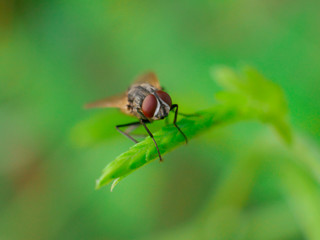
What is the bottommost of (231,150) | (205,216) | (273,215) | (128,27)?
(205,216)

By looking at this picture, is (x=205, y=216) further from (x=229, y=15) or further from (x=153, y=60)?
(x=229, y=15)

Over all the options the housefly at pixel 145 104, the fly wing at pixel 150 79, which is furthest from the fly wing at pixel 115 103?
the fly wing at pixel 150 79

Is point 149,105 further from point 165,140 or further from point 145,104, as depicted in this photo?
point 165,140

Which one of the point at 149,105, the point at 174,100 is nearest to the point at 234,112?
the point at 149,105

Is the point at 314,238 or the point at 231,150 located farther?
the point at 231,150

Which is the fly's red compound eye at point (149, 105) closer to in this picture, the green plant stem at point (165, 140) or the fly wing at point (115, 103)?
the green plant stem at point (165, 140)

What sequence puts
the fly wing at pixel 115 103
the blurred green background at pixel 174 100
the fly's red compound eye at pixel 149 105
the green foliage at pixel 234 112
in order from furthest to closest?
1. the blurred green background at pixel 174 100
2. the fly wing at pixel 115 103
3. the fly's red compound eye at pixel 149 105
4. the green foliage at pixel 234 112


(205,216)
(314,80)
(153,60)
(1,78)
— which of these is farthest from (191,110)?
(1,78)

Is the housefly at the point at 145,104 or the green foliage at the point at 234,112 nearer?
the green foliage at the point at 234,112
